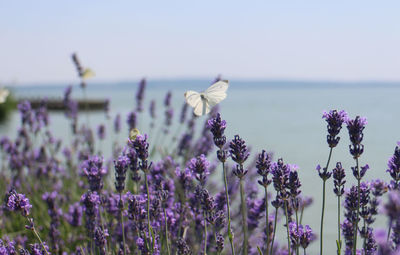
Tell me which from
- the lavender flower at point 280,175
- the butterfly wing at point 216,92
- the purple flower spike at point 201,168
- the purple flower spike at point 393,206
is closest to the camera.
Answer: the purple flower spike at point 393,206

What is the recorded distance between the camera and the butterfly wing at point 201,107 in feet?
7.46

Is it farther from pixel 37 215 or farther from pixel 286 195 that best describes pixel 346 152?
pixel 286 195

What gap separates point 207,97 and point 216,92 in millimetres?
55

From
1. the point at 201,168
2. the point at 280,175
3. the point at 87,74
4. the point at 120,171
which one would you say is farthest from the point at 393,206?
the point at 87,74

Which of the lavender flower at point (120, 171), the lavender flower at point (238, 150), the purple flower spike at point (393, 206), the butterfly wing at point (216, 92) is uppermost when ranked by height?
the butterfly wing at point (216, 92)

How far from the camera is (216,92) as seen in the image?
230 centimetres

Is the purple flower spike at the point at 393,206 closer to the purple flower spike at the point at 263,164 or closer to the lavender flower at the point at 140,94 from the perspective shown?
the purple flower spike at the point at 263,164

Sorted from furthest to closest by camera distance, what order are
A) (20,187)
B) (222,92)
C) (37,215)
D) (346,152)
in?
(346,152) < (20,187) < (37,215) < (222,92)

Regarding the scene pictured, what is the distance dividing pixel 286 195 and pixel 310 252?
228cm

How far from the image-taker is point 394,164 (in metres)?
1.83

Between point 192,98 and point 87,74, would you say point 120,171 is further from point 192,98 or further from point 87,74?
point 87,74

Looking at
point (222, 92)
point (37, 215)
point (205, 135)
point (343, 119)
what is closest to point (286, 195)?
point (343, 119)

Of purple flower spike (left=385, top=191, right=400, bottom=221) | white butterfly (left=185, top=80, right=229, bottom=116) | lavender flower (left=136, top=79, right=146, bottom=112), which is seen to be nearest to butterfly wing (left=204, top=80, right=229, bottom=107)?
white butterfly (left=185, top=80, right=229, bottom=116)

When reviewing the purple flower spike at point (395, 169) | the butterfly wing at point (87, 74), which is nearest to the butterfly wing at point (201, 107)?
the purple flower spike at point (395, 169)
